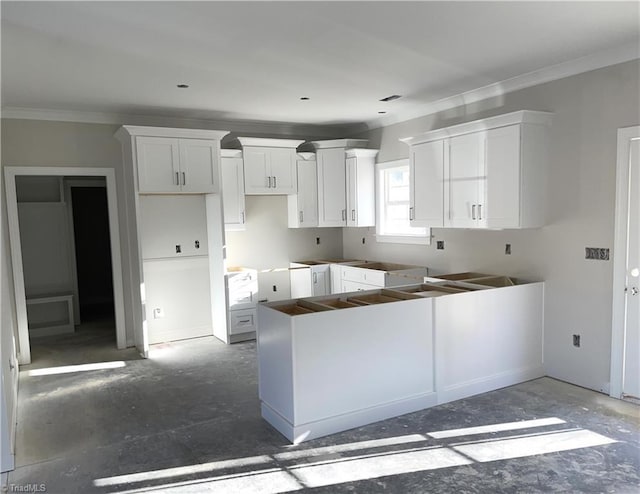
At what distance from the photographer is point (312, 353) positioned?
10.6 ft

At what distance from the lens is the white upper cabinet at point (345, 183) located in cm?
629

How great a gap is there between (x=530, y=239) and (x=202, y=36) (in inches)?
134

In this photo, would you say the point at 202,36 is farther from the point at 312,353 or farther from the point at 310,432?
the point at 310,432

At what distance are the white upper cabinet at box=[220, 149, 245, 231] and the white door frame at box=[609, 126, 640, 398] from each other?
13.4 feet

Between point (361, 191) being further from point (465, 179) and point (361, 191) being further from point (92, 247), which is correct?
point (92, 247)

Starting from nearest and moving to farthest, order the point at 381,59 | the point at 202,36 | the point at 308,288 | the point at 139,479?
the point at 139,479, the point at 202,36, the point at 381,59, the point at 308,288

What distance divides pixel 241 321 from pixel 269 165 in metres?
2.08

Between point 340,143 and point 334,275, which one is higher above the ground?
point 340,143

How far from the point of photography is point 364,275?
593 centimetres

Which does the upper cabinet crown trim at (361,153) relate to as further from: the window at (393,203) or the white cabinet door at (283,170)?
the white cabinet door at (283,170)

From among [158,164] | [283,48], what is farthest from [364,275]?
[283,48]

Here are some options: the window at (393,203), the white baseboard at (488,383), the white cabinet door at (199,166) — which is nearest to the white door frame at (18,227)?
the white cabinet door at (199,166)

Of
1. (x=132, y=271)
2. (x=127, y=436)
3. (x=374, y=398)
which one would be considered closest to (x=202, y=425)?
(x=127, y=436)

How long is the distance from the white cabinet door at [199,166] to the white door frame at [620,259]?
13.6ft
